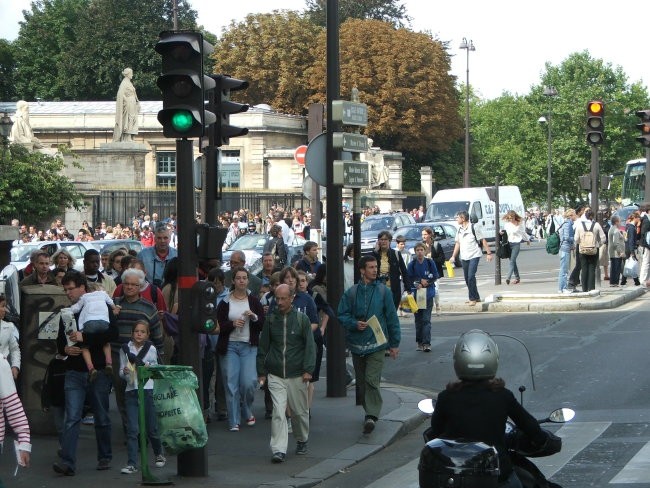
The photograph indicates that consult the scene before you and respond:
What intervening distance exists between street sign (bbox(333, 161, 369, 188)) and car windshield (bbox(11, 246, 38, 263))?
16709mm

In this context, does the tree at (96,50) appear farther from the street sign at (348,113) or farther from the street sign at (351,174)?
the street sign at (351,174)

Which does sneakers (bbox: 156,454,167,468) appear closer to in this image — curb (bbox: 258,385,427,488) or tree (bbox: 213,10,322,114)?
curb (bbox: 258,385,427,488)

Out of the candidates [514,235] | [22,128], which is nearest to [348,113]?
[514,235]

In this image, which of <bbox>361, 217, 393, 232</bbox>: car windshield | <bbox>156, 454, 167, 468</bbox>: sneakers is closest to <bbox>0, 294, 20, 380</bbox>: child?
<bbox>156, 454, 167, 468</bbox>: sneakers

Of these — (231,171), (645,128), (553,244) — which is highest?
(645,128)

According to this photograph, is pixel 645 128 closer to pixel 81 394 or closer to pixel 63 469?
pixel 81 394

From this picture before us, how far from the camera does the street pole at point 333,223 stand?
14.4 meters

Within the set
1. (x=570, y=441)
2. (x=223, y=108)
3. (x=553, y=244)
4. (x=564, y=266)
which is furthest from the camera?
(x=553, y=244)

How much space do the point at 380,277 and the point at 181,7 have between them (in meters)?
75.4

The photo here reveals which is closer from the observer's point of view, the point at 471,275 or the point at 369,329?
the point at 369,329

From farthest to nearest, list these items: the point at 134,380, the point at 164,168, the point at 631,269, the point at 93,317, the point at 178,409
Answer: the point at 164,168 < the point at 631,269 < the point at 134,380 < the point at 93,317 < the point at 178,409

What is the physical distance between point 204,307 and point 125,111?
1753 inches

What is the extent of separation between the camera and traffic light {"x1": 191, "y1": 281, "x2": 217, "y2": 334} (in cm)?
1038

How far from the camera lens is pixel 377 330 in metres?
Result: 12.6
